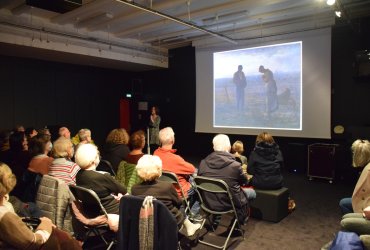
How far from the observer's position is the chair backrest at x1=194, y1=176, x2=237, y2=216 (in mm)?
2947

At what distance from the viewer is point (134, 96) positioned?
10266 mm

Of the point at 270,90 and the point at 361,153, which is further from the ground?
the point at 270,90

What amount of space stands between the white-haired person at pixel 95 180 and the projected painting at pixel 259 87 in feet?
16.3

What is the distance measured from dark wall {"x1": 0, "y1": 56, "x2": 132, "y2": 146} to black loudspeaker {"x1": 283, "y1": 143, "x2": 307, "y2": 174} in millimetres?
5580

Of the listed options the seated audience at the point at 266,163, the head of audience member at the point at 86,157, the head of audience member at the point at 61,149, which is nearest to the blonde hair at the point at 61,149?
the head of audience member at the point at 61,149

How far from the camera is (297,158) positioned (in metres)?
6.80

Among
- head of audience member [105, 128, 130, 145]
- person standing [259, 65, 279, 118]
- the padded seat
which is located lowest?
the padded seat

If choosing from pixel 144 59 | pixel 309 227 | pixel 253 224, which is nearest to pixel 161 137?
pixel 253 224

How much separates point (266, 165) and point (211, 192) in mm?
1029

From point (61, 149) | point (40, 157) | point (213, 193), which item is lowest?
point (213, 193)

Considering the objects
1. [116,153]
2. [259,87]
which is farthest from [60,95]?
[116,153]

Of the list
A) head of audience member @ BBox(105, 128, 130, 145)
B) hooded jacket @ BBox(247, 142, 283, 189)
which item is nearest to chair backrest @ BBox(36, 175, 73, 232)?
head of audience member @ BBox(105, 128, 130, 145)

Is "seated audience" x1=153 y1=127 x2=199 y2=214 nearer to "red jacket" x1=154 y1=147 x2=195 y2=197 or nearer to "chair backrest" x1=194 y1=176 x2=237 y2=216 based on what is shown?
"red jacket" x1=154 y1=147 x2=195 y2=197

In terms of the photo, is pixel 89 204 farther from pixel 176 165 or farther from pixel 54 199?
pixel 176 165
